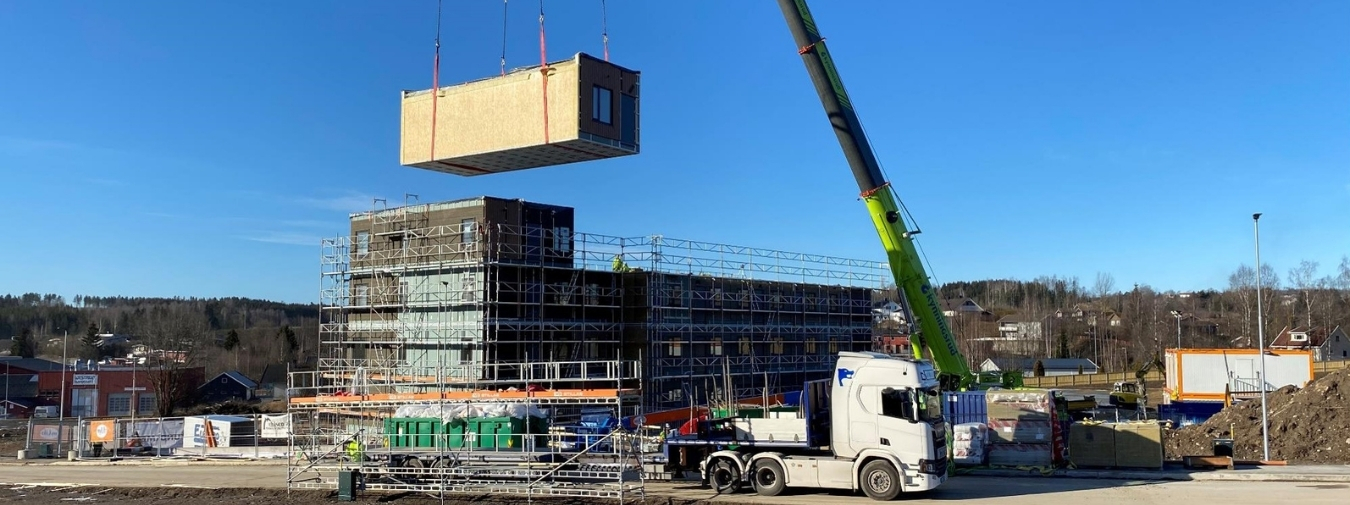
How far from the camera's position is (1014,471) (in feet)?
75.8

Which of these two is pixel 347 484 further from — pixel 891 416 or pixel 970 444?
pixel 970 444

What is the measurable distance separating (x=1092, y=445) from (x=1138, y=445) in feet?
3.20

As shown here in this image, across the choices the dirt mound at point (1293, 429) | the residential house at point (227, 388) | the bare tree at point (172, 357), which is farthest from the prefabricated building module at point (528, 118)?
the residential house at point (227, 388)

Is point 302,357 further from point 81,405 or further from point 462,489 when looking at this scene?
point 462,489

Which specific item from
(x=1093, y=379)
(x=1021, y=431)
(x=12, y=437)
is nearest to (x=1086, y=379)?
(x=1093, y=379)

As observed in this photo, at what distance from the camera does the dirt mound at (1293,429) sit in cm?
2584

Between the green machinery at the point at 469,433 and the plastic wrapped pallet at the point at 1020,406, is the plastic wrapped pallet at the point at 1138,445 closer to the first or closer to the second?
the plastic wrapped pallet at the point at 1020,406

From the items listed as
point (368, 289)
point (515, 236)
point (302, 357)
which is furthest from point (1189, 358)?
point (302, 357)

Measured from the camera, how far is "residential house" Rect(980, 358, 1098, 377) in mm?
88312

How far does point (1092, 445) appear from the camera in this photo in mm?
23438

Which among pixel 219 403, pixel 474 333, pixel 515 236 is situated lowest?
pixel 219 403

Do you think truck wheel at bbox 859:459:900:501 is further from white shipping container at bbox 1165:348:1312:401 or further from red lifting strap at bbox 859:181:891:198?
white shipping container at bbox 1165:348:1312:401

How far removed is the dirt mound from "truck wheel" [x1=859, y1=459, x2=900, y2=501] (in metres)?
13.1

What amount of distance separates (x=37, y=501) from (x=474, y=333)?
12.6 metres
